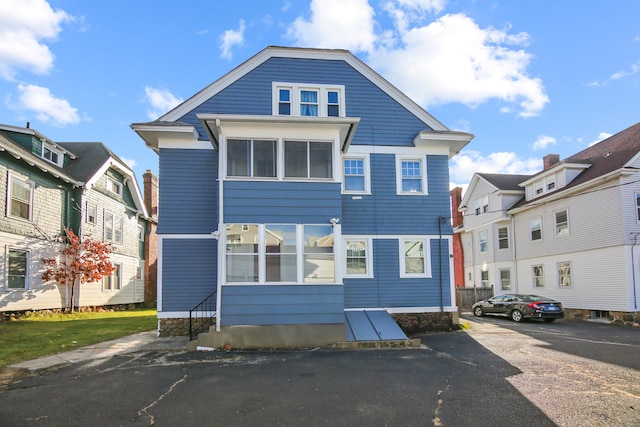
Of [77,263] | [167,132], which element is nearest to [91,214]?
[77,263]

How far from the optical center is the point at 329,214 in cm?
1205

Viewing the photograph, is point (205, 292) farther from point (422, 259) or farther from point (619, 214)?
point (619, 214)

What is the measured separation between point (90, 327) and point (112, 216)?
992cm

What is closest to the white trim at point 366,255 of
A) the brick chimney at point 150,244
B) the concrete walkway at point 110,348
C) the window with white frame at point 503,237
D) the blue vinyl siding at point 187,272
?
the blue vinyl siding at point 187,272

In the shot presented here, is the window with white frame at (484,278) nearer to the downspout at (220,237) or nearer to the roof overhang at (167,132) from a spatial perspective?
the roof overhang at (167,132)

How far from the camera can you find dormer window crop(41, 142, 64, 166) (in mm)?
20016

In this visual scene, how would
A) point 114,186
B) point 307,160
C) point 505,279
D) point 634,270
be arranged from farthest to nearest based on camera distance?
point 505,279 < point 114,186 < point 634,270 < point 307,160

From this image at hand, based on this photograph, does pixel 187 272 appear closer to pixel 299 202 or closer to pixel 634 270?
pixel 299 202

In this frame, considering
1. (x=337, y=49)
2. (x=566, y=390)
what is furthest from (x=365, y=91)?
(x=566, y=390)

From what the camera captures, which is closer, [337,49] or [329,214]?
[329,214]

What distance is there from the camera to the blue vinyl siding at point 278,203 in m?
11.8

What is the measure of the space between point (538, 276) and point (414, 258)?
42.0ft

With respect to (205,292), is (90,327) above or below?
below

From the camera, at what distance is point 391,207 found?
1506 centimetres
